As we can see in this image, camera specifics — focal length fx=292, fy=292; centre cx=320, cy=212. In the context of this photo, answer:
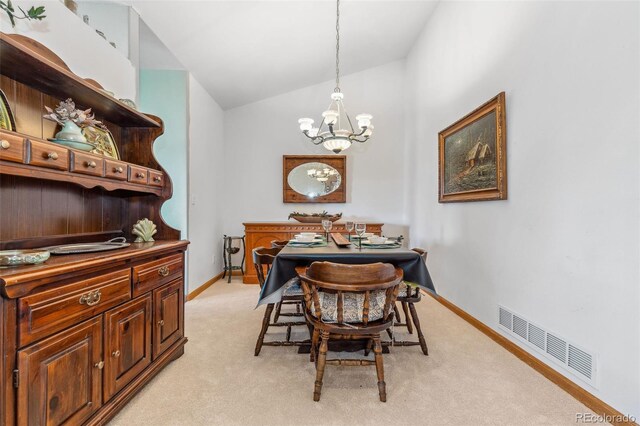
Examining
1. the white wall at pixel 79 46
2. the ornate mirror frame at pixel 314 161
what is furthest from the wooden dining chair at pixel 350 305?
the ornate mirror frame at pixel 314 161

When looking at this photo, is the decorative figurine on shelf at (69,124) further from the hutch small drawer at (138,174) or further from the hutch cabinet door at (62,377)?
the hutch cabinet door at (62,377)

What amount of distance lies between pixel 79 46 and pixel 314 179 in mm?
3264

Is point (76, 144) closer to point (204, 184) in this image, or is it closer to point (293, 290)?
point (293, 290)

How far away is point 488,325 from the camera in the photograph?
2541 mm

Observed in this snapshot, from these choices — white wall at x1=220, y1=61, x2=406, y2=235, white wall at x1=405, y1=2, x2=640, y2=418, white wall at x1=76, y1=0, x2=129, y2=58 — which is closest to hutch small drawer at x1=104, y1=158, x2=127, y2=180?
white wall at x1=76, y1=0, x2=129, y2=58

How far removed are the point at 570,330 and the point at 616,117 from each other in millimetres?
1211

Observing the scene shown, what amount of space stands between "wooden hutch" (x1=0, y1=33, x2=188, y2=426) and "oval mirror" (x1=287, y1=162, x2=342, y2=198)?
277 cm

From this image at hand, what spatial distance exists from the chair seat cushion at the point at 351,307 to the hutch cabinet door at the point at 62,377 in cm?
114

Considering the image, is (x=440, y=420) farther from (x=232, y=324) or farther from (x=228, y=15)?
(x=228, y=15)

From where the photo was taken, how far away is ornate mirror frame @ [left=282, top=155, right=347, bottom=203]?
476 centimetres

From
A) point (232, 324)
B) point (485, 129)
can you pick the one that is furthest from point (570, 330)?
point (232, 324)

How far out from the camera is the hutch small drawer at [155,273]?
1.64 m

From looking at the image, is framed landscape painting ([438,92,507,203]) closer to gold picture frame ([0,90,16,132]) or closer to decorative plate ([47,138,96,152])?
decorative plate ([47,138,96,152])

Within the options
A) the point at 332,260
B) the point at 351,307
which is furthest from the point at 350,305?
the point at 332,260
